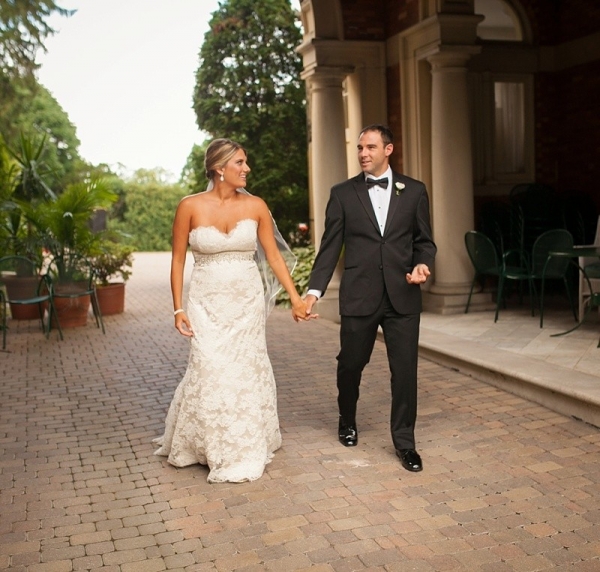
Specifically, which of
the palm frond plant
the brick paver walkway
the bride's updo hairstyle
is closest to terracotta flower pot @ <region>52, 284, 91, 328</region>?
the palm frond plant

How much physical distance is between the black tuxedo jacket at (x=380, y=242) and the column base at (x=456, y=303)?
476 centimetres

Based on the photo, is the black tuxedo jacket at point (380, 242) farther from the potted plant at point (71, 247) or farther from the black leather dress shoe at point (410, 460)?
the potted plant at point (71, 247)

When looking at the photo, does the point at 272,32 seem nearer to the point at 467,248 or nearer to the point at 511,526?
the point at 467,248

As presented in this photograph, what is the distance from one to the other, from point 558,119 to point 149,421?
7.71 metres

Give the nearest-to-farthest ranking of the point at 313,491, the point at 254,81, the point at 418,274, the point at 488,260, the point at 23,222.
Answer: the point at 313,491
the point at 418,274
the point at 488,260
the point at 23,222
the point at 254,81

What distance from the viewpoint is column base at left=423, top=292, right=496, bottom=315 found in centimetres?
941

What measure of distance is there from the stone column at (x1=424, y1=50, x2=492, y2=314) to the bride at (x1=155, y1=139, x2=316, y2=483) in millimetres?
4960

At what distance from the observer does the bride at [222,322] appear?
15.2 feet

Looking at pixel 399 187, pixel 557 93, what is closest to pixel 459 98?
pixel 557 93

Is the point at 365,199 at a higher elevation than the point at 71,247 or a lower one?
higher

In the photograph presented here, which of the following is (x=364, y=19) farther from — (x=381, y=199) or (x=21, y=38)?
(x=381, y=199)

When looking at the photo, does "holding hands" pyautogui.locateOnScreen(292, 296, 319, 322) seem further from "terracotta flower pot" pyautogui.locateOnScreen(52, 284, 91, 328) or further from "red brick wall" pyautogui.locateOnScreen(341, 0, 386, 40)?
"red brick wall" pyautogui.locateOnScreen(341, 0, 386, 40)

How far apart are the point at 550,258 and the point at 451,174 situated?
174 cm

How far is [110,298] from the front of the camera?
11656mm
